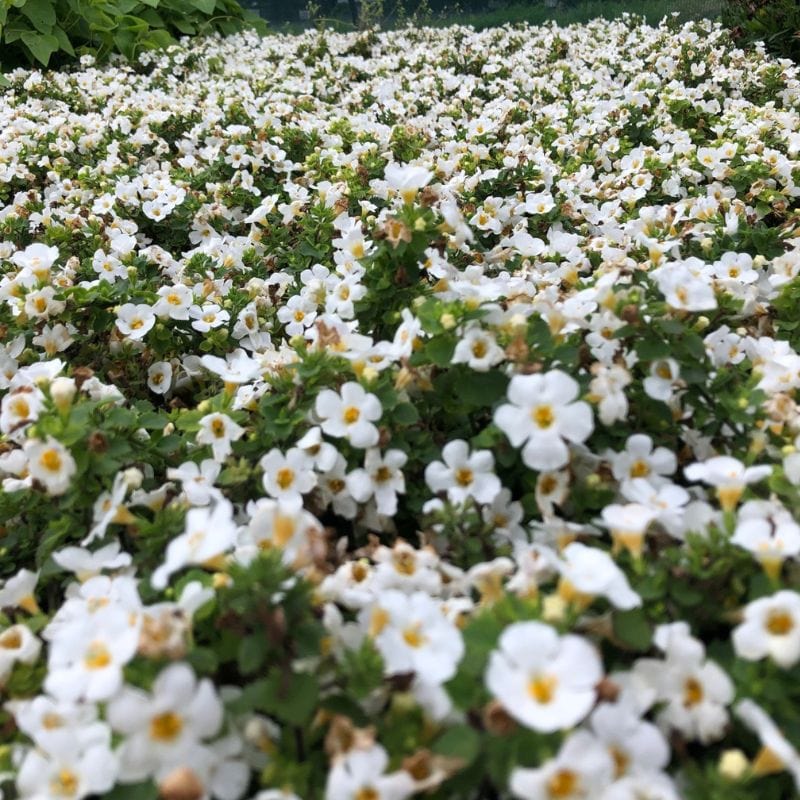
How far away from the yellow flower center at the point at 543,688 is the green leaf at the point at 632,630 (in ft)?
0.49

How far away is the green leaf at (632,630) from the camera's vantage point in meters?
0.99

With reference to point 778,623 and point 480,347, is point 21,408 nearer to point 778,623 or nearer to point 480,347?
point 480,347

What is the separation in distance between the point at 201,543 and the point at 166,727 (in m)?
0.25

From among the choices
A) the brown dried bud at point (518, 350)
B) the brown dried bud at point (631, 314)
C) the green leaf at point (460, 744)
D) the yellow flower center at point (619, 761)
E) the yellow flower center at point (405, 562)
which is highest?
the brown dried bud at point (631, 314)

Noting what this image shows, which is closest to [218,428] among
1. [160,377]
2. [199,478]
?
[199,478]

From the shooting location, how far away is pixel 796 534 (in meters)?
1.08

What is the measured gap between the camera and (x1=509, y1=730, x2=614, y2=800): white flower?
0.84 m

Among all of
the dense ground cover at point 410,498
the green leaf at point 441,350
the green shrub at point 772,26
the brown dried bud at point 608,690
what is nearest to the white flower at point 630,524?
the dense ground cover at point 410,498

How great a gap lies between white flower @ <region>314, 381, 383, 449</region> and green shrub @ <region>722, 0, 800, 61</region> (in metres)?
5.10

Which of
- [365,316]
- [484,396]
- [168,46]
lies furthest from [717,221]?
[168,46]

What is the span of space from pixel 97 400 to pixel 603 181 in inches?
87.0

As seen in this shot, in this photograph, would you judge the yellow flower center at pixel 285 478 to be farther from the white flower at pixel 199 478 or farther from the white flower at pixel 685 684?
the white flower at pixel 685 684

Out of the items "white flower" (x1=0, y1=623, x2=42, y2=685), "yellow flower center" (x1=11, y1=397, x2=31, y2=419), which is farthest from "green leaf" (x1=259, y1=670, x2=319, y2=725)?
"yellow flower center" (x1=11, y1=397, x2=31, y2=419)

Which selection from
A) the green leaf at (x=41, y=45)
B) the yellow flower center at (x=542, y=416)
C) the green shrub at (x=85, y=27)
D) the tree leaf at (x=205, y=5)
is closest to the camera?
the yellow flower center at (x=542, y=416)
